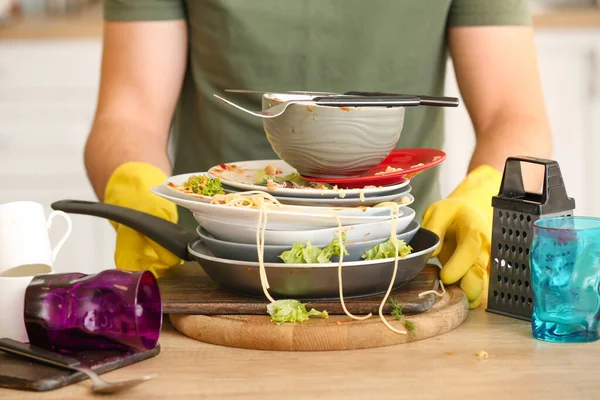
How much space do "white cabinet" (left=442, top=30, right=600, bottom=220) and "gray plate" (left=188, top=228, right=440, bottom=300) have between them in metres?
2.14

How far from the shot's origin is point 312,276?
873 millimetres

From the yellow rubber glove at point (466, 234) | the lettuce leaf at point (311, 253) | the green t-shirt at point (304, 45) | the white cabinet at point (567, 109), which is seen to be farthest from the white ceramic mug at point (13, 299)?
the white cabinet at point (567, 109)

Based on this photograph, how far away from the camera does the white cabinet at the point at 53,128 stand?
298cm

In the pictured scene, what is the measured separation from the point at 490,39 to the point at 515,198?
612mm

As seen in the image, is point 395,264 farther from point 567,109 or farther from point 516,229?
point 567,109

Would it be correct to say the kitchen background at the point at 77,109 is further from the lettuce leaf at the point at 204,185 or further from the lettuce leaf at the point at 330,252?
the lettuce leaf at the point at 330,252

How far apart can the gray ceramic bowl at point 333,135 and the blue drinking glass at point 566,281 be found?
Result: 18 centimetres

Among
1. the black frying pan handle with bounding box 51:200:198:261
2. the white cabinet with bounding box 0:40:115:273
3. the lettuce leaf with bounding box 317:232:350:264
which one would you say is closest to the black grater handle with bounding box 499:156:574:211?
the lettuce leaf with bounding box 317:232:350:264

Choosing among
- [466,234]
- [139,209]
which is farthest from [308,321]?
[139,209]

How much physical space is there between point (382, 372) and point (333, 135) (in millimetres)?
255

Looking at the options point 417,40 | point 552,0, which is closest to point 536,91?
point 417,40

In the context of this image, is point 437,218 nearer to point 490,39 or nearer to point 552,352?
point 552,352

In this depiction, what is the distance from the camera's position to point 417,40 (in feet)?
4.98

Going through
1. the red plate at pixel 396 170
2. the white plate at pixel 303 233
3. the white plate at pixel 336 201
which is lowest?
the white plate at pixel 303 233
